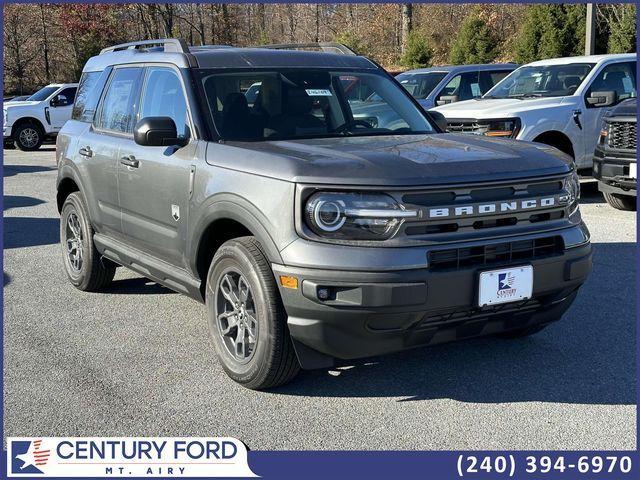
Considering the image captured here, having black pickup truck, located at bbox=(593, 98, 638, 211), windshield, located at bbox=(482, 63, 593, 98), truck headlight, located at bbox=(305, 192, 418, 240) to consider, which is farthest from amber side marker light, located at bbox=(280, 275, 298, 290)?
windshield, located at bbox=(482, 63, 593, 98)

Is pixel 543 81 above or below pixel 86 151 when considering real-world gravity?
above

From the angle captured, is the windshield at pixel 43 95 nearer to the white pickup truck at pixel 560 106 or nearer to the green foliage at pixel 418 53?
the white pickup truck at pixel 560 106

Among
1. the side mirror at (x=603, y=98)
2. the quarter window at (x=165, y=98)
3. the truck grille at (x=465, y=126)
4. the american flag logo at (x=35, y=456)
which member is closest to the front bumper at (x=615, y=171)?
the side mirror at (x=603, y=98)

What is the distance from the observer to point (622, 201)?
9.47 m

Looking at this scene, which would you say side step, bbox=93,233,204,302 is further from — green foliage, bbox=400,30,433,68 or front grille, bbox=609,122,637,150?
green foliage, bbox=400,30,433,68

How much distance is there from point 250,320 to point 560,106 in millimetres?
7470

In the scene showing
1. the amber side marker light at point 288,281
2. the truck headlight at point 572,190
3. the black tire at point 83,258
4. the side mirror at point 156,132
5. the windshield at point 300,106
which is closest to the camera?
the amber side marker light at point 288,281

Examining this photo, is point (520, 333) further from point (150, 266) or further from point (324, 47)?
point (324, 47)

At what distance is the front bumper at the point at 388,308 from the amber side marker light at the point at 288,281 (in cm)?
2

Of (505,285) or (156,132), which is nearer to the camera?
(505,285)

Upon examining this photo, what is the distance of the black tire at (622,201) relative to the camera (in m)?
9.46

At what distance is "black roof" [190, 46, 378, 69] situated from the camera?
5.03 metres

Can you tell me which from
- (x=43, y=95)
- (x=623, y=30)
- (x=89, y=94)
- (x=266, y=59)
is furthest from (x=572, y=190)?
(x=623, y=30)

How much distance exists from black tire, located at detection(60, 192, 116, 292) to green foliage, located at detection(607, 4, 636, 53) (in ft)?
73.6
